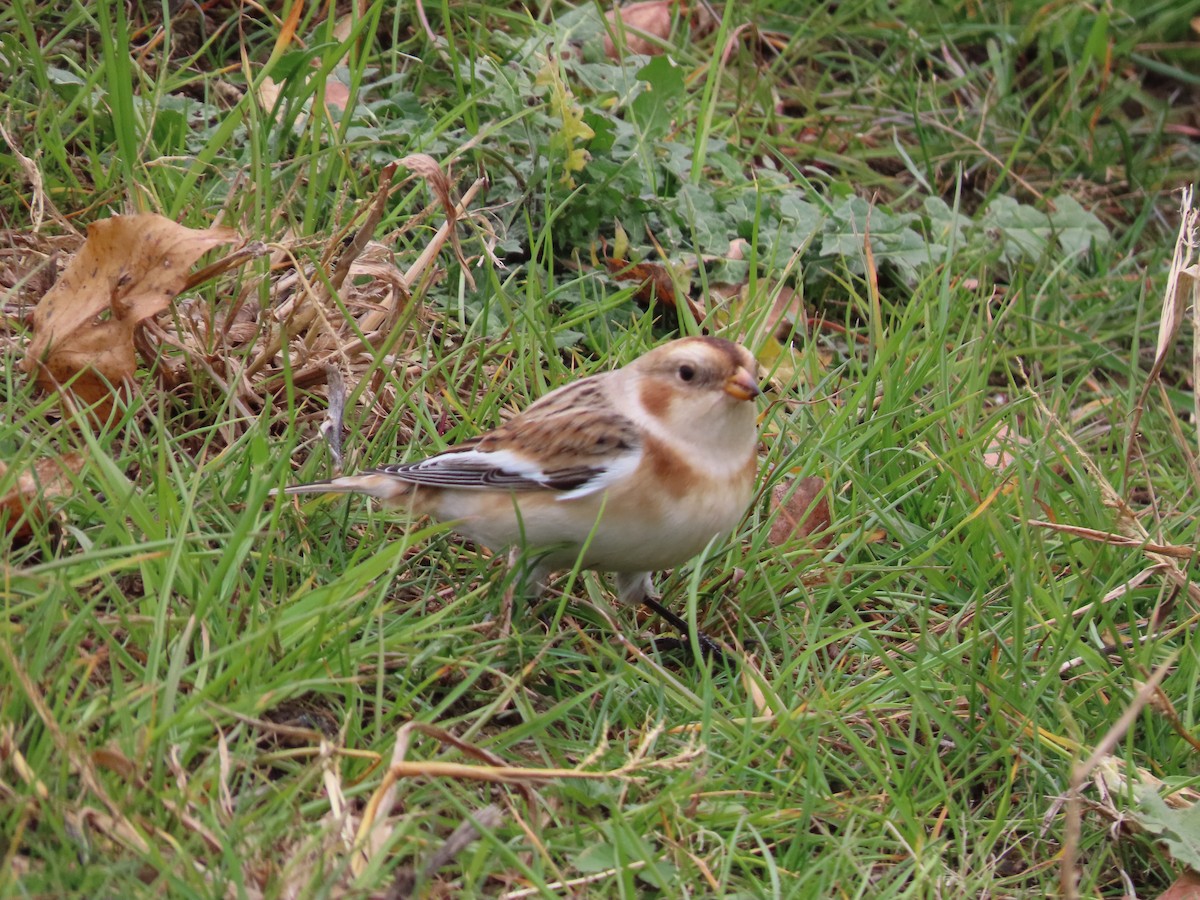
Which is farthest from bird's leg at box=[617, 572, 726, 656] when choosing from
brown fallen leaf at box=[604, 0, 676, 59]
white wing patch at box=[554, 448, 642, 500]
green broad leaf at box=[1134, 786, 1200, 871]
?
brown fallen leaf at box=[604, 0, 676, 59]

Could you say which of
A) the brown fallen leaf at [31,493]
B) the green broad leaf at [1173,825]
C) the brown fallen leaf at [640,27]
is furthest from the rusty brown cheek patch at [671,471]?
the brown fallen leaf at [640,27]

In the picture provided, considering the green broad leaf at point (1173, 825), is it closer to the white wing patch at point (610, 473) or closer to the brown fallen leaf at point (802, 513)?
the brown fallen leaf at point (802, 513)

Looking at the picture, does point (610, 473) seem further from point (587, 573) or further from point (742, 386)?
point (587, 573)

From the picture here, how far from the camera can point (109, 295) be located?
3846 mm

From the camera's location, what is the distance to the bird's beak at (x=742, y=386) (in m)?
3.56

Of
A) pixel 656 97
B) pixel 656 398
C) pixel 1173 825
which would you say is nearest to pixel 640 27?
pixel 656 97

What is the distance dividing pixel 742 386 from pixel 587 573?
29.1 inches

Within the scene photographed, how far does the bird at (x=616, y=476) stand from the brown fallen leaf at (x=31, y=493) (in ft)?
1.80

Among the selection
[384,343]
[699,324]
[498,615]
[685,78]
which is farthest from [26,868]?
[685,78]

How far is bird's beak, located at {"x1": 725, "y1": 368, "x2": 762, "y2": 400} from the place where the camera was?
356cm

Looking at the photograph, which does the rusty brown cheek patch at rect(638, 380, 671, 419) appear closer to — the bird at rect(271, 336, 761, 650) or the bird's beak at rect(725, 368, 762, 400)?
the bird at rect(271, 336, 761, 650)

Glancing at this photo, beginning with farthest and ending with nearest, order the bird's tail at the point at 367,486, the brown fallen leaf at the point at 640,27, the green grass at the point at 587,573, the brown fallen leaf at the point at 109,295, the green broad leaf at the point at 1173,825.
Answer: the brown fallen leaf at the point at 640,27
the brown fallen leaf at the point at 109,295
the bird's tail at the point at 367,486
the green broad leaf at the point at 1173,825
the green grass at the point at 587,573

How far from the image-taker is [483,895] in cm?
285

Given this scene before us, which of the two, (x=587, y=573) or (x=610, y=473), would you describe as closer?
(x=610, y=473)
